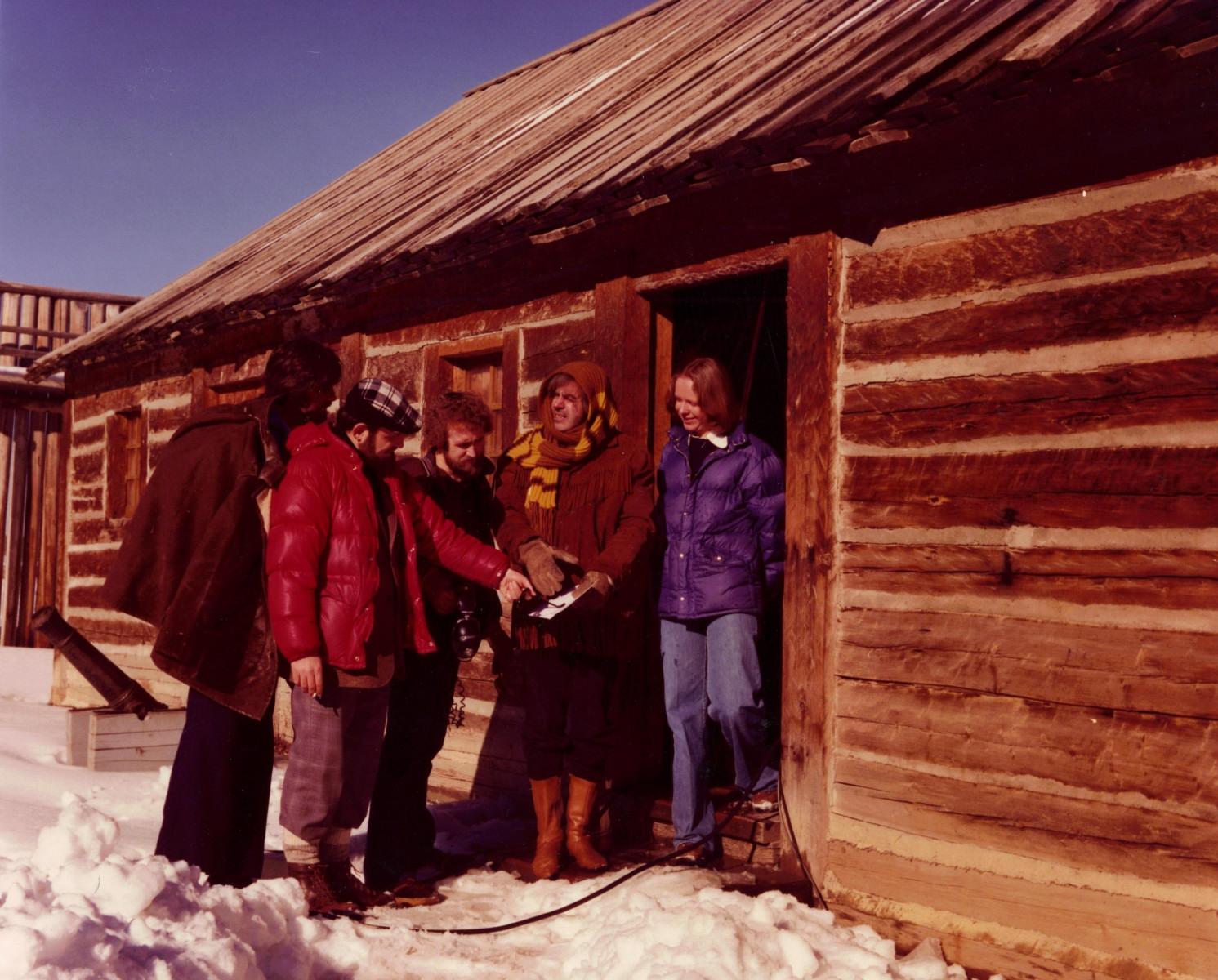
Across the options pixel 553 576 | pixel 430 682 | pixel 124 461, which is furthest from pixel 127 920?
pixel 124 461

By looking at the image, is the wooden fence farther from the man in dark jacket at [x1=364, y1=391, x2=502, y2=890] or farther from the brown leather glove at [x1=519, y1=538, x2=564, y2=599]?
the brown leather glove at [x1=519, y1=538, x2=564, y2=599]

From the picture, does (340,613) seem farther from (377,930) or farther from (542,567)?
(377,930)

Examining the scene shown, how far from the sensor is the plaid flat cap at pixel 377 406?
14.0ft

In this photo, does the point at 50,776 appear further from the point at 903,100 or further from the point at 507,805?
the point at 903,100

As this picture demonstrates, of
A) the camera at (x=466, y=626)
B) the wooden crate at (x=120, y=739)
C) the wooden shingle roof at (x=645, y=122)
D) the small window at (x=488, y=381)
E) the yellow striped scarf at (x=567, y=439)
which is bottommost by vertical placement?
the wooden crate at (x=120, y=739)

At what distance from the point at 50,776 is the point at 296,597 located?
3.70 m

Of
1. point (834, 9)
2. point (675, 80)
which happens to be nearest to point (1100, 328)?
point (834, 9)

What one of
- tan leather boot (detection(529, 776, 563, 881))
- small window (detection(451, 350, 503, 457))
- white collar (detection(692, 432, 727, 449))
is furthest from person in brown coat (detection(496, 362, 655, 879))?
small window (detection(451, 350, 503, 457))

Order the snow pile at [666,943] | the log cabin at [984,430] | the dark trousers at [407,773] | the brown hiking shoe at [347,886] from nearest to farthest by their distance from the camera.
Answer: the snow pile at [666,943]
the log cabin at [984,430]
the brown hiking shoe at [347,886]
the dark trousers at [407,773]

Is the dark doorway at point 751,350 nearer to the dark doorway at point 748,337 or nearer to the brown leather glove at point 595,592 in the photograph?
the dark doorway at point 748,337

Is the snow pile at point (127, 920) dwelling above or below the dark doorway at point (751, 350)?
below

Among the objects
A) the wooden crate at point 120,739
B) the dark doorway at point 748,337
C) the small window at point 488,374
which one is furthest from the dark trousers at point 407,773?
the wooden crate at point 120,739

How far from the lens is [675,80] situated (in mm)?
7406

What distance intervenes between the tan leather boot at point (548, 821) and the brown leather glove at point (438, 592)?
32.5 inches
